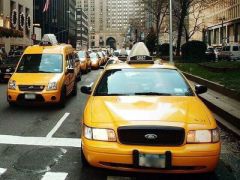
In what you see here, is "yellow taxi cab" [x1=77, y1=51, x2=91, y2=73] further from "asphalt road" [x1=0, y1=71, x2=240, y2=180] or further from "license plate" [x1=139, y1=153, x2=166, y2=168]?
"license plate" [x1=139, y1=153, x2=166, y2=168]

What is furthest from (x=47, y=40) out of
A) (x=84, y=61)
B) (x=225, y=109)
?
(x=84, y=61)

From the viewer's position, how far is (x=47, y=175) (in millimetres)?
6273

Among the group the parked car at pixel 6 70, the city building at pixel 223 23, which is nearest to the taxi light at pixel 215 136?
the parked car at pixel 6 70

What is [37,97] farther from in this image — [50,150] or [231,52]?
[231,52]

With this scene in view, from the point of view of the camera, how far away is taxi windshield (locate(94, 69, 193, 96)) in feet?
23.7

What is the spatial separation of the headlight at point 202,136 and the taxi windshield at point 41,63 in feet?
28.8

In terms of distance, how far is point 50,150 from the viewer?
780cm

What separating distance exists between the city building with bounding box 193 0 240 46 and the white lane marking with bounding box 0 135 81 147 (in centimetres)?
6091

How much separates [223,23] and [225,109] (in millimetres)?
79736

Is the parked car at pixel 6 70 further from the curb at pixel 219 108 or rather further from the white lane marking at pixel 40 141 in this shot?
the white lane marking at pixel 40 141

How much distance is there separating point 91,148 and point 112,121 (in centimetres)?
44

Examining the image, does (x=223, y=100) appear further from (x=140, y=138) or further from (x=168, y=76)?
(x=140, y=138)

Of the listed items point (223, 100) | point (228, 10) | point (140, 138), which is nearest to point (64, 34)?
point (228, 10)

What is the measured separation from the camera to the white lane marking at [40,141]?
8.30 m
